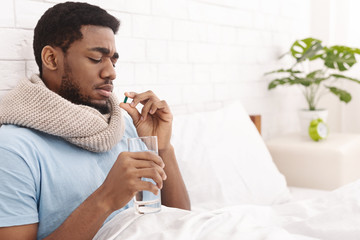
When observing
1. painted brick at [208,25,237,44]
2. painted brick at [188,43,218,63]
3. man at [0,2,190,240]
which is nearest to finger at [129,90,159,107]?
man at [0,2,190,240]

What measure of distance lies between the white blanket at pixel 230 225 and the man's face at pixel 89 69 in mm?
349

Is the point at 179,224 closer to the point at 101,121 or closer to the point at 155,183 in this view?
the point at 155,183

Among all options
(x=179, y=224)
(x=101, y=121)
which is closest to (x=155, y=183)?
(x=179, y=224)

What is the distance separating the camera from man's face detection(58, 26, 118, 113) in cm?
119

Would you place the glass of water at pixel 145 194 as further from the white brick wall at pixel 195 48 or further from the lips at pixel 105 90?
the white brick wall at pixel 195 48

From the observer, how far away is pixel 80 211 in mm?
963

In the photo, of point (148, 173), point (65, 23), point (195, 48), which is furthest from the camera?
point (195, 48)

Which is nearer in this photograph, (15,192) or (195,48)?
(15,192)

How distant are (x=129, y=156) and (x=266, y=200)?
1009 millimetres

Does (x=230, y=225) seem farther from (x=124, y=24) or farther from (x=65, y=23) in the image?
(x=124, y=24)

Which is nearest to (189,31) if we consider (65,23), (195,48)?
(195,48)

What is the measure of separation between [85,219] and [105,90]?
41 centimetres

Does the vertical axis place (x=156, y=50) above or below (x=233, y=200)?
above

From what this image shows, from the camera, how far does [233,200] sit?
1677mm
